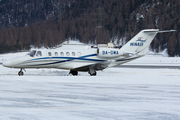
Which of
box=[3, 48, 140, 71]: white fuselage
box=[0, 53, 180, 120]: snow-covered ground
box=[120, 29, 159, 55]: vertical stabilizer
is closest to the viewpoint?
box=[0, 53, 180, 120]: snow-covered ground

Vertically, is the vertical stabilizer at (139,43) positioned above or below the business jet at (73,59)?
above

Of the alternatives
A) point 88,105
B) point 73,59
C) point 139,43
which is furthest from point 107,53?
point 88,105

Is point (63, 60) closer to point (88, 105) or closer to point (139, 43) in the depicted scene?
point (139, 43)

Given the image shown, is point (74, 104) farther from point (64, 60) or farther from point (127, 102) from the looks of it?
point (64, 60)

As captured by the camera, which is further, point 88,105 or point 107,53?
point 107,53

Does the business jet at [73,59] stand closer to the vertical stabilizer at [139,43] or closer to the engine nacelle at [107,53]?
the engine nacelle at [107,53]

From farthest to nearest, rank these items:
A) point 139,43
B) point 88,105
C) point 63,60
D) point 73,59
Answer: point 139,43 < point 73,59 < point 63,60 < point 88,105

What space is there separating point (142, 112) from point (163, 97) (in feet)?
12.0

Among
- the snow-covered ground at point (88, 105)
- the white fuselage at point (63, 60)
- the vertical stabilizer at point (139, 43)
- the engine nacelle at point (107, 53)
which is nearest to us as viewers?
the snow-covered ground at point (88, 105)

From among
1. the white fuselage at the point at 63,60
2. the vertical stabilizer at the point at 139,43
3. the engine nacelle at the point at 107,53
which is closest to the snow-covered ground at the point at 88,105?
the white fuselage at the point at 63,60

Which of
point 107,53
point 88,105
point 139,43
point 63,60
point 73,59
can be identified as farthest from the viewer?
point 139,43

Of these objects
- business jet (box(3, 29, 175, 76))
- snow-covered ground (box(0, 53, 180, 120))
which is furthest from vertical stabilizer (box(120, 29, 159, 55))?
snow-covered ground (box(0, 53, 180, 120))

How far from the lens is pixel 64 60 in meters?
25.4

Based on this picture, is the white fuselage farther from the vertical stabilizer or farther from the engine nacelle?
the vertical stabilizer
